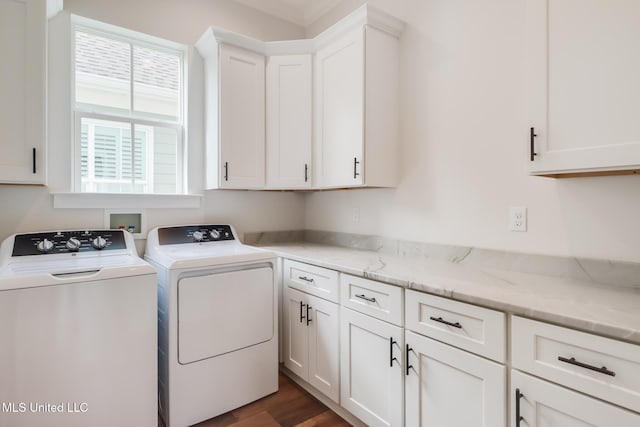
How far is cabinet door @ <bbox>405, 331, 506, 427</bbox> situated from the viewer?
3.91 feet

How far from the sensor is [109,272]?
1.59 m

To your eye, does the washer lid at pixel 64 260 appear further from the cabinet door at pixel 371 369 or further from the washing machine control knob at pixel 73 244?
the cabinet door at pixel 371 369

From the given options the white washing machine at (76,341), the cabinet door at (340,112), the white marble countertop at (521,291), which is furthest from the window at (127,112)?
the white marble countertop at (521,291)

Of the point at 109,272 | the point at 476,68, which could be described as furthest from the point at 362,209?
the point at 109,272

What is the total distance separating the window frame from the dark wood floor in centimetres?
154

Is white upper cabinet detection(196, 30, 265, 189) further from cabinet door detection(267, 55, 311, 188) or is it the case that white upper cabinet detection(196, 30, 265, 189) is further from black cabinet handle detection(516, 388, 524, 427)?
black cabinet handle detection(516, 388, 524, 427)

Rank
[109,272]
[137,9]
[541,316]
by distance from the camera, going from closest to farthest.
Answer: [541,316]
[109,272]
[137,9]

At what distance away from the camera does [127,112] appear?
7.81 ft

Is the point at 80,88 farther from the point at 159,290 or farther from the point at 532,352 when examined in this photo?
the point at 532,352

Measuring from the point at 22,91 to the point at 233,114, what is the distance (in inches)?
44.8

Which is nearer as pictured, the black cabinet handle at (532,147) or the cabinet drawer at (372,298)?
the black cabinet handle at (532,147)

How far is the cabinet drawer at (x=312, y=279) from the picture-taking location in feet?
6.26

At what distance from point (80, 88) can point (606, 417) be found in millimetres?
3023

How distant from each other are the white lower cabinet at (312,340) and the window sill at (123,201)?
1.02m
